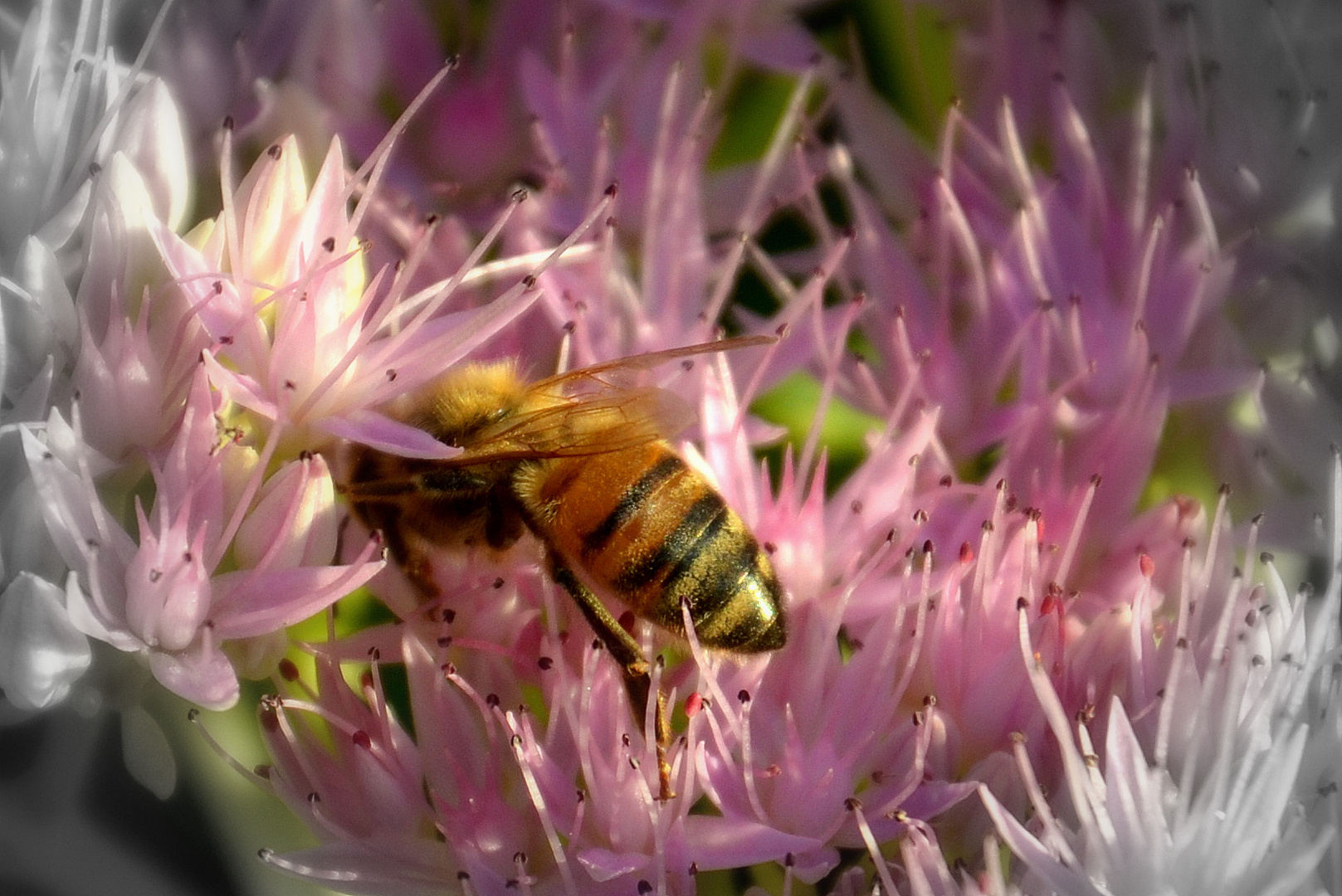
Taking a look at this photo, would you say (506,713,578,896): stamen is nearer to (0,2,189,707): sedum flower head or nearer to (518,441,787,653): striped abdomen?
(518,441,787,653): striped abdomen

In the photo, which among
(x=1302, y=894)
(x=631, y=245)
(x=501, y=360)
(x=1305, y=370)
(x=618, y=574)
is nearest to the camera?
(x=1302, y=894)

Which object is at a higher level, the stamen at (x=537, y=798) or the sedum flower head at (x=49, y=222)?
the sedum flower head at (x=49, y=222)

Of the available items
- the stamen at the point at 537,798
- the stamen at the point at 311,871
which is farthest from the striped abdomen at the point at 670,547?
the stamen at the point at 311,871

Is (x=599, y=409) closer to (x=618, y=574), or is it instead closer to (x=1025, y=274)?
(x=618, y=574)

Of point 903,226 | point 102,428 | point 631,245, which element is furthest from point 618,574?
point 903,226

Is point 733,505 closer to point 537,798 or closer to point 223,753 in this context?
point 537,798

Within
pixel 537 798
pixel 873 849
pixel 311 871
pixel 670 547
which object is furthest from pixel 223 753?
pixel 873 849

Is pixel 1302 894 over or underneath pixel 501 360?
underneath

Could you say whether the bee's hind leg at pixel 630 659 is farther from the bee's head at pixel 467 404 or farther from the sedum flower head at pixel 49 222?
the sedum flower head at pixel 49 222
